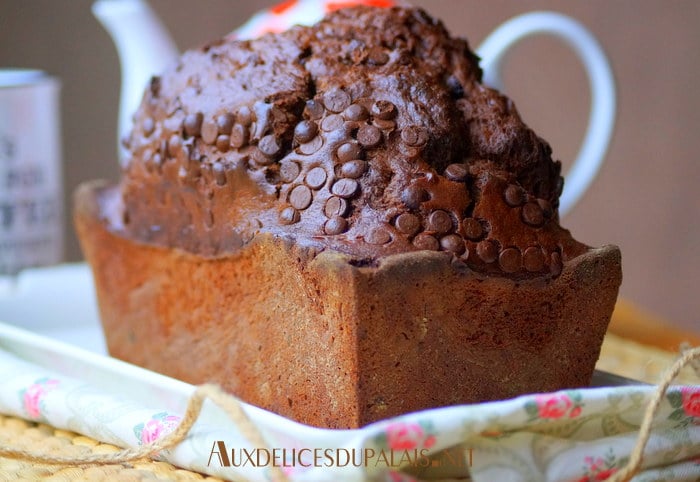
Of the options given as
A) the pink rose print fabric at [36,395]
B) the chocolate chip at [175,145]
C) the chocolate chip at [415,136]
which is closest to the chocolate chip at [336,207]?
the chocolate chip at [415,136]

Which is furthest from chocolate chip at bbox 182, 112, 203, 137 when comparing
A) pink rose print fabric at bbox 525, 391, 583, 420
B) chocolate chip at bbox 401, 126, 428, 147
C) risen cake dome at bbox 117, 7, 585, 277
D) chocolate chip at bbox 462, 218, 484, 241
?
pink rose print fabric at bbox 525, 391, 583, 420

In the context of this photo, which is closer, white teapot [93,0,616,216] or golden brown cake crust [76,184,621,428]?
golden brown cake crust [76,184,621,428]

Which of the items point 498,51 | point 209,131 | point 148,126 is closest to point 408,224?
point 209,131

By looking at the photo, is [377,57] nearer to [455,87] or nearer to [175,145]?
[455,87]

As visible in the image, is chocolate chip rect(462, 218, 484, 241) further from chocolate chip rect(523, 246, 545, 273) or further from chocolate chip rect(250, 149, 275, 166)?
chocolate chip rect(250, 149, 275, 166)

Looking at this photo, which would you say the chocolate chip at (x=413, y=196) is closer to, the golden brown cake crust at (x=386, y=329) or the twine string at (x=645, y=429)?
the golden brown cake crust at (x=386, y=329)
